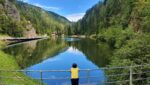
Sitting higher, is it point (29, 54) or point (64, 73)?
point (64, 73)

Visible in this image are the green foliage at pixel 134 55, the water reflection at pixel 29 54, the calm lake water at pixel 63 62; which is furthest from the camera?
the water reflection at pixel 29 54

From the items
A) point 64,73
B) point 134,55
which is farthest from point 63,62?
point 134,55

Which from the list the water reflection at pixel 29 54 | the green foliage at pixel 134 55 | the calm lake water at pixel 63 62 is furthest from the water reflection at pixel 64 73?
the water reflection at pixel 29 54

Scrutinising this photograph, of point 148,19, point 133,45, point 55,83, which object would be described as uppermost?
point 148,19

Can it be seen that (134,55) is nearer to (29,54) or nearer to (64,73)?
(64,73)

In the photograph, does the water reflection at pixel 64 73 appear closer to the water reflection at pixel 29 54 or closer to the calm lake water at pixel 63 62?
the calm lake water at pixel 63 62

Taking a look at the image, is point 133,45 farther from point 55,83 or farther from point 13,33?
point 13,33

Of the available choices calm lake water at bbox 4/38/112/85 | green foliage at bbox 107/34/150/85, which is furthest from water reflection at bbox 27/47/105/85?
green foliage at bbox 107/34/150/85

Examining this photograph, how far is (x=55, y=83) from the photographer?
1665 inches

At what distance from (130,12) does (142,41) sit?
73.0 metres

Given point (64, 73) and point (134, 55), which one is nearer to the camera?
point (134, 55)

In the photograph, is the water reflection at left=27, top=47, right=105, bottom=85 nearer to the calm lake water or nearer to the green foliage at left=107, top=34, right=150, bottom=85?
the calm lake water

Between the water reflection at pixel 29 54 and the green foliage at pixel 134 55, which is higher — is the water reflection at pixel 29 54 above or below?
below

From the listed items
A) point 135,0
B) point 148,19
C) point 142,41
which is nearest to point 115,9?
point 135,0
